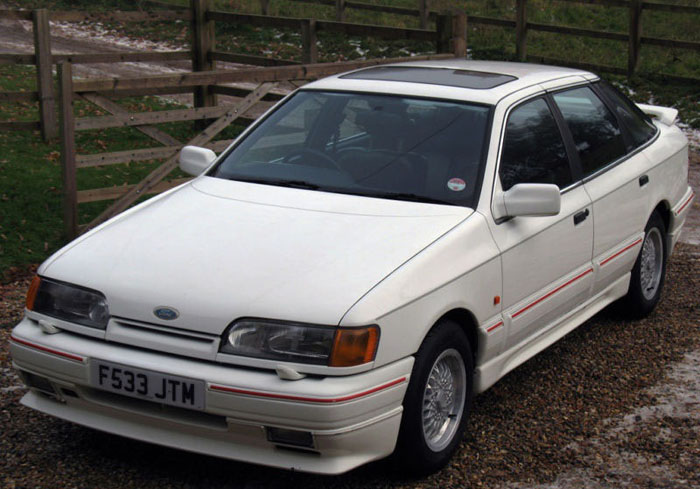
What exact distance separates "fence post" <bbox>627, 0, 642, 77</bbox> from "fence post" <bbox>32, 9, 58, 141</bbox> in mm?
9054

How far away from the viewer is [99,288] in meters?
4.02

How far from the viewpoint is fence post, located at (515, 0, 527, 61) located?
54.0 feet

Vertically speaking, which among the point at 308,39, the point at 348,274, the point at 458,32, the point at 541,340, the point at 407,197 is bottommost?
the point at 541,340

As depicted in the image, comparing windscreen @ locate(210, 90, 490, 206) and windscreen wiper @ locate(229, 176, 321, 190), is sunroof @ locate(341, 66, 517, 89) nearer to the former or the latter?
windscreen @ locate(210, 90, 490, 206)

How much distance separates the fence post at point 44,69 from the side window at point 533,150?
706 cm

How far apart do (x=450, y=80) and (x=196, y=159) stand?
1.50 metres

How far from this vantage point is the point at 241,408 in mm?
3672

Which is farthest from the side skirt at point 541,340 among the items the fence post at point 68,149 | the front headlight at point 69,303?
the fence post at point 68,149

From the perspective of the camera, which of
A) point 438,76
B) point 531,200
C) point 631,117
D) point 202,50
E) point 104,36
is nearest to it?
point 531,200

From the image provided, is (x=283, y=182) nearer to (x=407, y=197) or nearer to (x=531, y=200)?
(x=407, y=197)

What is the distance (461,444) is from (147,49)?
17.0 meters

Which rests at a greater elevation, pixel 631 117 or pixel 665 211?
pixel 631 117

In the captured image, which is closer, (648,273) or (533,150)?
(533,150)

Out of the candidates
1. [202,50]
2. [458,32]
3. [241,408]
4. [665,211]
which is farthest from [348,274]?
[202,50]
